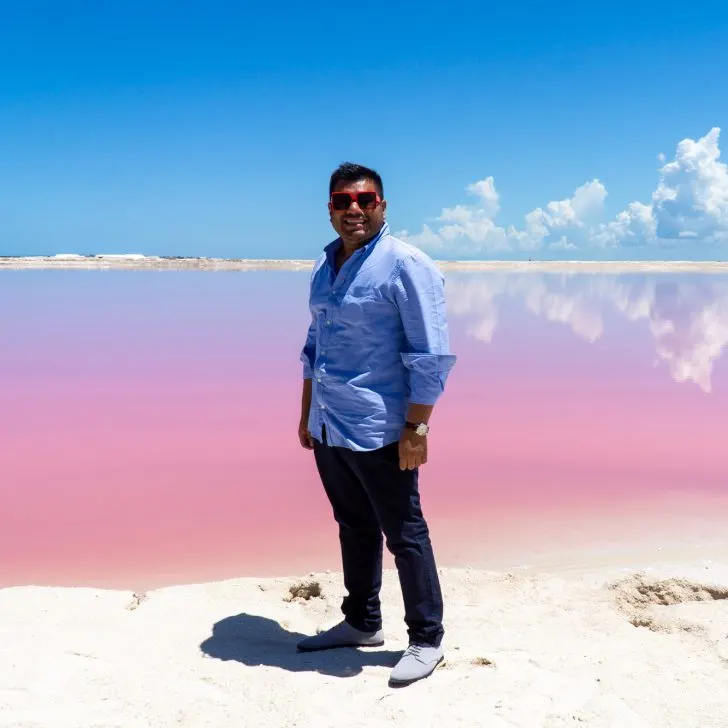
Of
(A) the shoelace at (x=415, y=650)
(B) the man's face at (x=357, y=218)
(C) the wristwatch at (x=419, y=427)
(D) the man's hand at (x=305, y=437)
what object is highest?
(B) the man's face at (x=357, y=218)

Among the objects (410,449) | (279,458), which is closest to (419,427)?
(410,449)

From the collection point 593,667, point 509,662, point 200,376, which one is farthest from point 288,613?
point 200,376

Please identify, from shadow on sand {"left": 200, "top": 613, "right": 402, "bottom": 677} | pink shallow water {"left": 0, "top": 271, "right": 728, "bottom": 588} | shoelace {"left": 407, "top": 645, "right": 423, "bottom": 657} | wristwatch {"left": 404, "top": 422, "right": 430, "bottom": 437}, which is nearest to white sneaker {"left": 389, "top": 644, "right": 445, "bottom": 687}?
shoelace {"left": 407, "top": 645, "right": 423, "bottom": 657}

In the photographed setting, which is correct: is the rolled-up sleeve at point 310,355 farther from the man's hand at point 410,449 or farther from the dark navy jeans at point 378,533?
the man's hand at point 410,449

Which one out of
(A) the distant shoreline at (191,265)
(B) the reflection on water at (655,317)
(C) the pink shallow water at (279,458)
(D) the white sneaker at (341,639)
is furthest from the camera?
(A) the distant shoreline at (191,265)

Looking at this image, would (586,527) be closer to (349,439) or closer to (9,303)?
(349,439)

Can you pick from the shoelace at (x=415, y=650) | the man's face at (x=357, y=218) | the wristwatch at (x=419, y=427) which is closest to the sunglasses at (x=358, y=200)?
the man's face at (x=357, y=218)

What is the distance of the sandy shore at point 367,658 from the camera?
2.23 metres

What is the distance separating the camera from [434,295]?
2.35 meters

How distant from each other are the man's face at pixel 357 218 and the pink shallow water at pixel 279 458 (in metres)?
2.03

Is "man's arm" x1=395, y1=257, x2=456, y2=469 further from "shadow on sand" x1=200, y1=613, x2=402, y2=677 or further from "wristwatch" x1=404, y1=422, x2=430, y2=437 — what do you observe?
"shadow on sand" x1=200, y1=613, x2=402, y2=677

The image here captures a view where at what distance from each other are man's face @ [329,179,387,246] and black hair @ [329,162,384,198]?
0.01 meters

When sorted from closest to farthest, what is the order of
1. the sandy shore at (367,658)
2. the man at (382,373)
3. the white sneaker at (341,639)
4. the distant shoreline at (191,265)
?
the sandy shore at (367,658) → the man at (382,373) → the white sneaker at (341,639) → the distant shoreline at (191,265)

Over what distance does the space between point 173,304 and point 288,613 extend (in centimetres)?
1831
